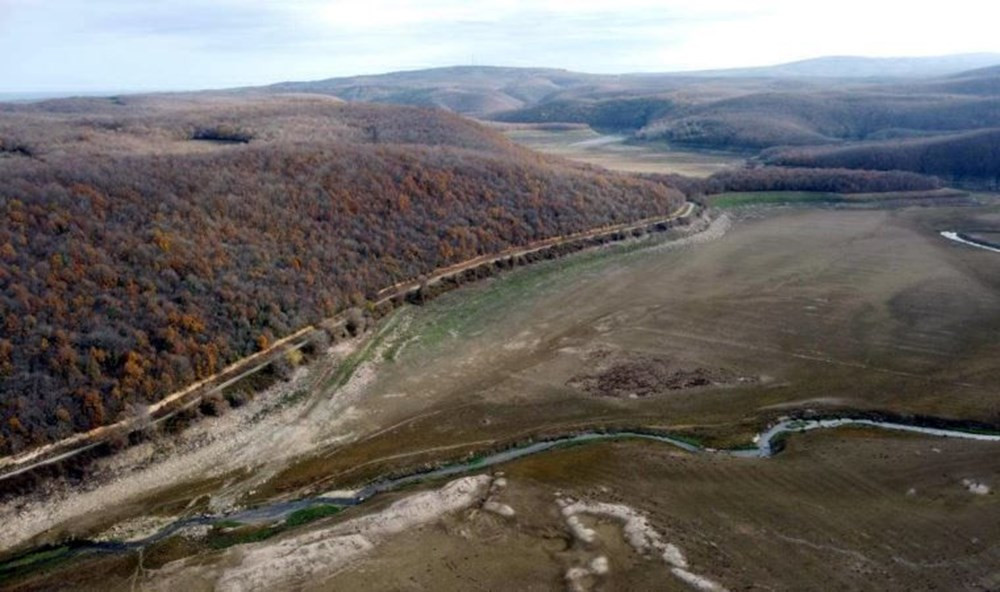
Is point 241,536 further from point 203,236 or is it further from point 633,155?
point 633,155

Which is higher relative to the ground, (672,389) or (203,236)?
(203,236)

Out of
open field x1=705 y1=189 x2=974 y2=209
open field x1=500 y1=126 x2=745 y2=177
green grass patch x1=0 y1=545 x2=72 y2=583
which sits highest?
open field x1=500 y1=126 x2=745 y2=177

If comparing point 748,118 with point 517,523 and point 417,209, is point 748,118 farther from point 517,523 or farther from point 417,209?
point 517,523

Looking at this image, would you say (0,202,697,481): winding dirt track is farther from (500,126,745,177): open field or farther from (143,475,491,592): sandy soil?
(500,126,745,177): open field

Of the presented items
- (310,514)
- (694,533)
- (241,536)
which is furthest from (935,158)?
(241,536)

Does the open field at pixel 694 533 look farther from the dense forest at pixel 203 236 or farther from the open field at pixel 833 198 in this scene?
the open field at pixel 833 198

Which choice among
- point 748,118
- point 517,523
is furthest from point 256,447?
point 748,118

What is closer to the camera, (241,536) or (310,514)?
(241,536)

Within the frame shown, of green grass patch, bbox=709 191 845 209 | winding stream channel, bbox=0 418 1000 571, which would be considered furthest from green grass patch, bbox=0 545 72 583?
green grass patch, bbox=709 191 845 209

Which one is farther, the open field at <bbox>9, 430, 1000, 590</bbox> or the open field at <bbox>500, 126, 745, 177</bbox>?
the open field at <bbox>500, 126, 745, 177</bbox>
